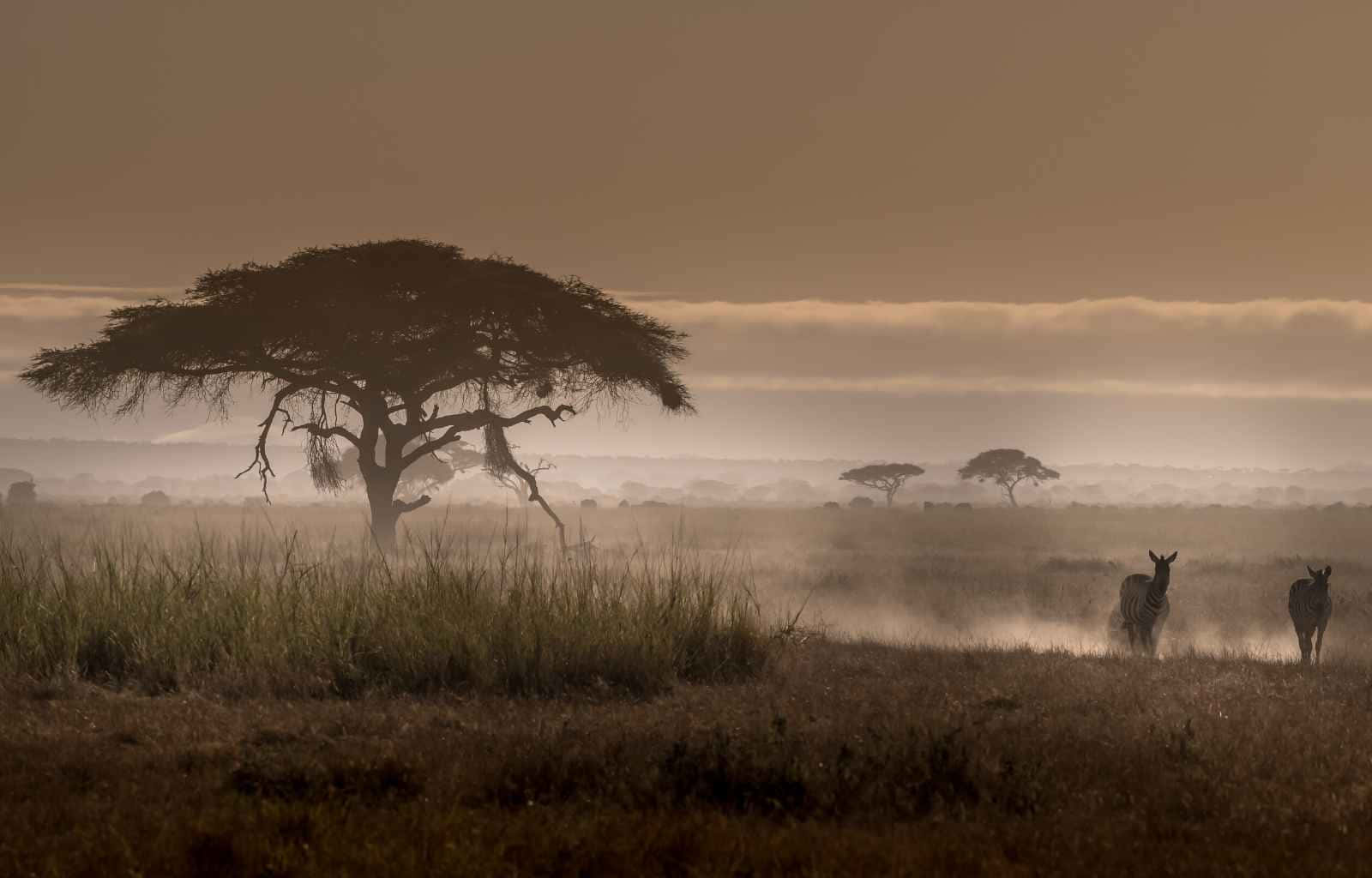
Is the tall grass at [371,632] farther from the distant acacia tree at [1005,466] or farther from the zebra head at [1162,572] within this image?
the distant acacia tree at [1005,466]

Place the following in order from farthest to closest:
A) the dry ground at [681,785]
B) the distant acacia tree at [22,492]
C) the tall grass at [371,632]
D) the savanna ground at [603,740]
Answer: the distant acacia tree at [22,492] → the tall grass at [371,632] → the savanna ground at [603,740] → the dry ground at [681,785]

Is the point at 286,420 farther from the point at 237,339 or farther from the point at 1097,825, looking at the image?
the point at 1097,825

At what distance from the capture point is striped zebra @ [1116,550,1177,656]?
19.0m

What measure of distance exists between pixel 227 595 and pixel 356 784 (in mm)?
6817

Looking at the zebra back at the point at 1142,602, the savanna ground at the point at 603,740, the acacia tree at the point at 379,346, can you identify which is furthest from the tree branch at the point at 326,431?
the zebra back at the point at 1142,602

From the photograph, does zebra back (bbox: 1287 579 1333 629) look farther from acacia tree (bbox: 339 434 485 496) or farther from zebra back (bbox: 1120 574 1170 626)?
acacia tree (bbox: 339 434 485 496)

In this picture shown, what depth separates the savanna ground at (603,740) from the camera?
7.16 meters

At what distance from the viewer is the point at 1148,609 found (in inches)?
749

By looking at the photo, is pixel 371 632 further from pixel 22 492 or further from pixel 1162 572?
pixel 22 492

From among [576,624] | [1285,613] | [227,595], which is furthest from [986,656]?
[1285,613]

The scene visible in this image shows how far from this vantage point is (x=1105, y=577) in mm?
33062

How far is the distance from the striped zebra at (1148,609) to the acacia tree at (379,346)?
1433 cm

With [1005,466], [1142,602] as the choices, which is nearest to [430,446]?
[1142,602]

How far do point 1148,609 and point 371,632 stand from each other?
10.9 metres
